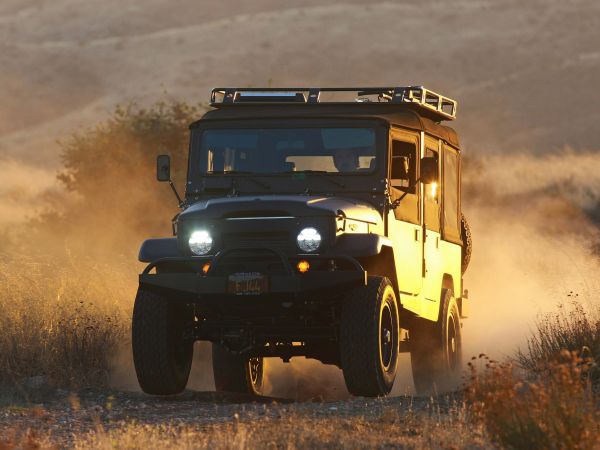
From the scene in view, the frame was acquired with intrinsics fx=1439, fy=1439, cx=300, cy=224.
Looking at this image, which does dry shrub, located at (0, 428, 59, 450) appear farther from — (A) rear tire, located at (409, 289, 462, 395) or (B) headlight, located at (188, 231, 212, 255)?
(A) rear tire, located at (409, 289, 462, 395)

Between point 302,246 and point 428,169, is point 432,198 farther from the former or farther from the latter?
point 302,246

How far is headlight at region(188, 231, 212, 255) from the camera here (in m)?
12.2

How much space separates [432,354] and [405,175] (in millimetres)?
2468

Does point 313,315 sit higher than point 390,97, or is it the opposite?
point 390,97

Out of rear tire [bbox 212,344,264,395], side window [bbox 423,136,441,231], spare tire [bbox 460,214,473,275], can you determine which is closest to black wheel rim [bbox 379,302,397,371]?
side window [bbox 423,136,441,231]

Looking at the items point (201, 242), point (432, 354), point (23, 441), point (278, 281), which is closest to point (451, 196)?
point (432, 354)

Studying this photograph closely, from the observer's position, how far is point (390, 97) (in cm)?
1469

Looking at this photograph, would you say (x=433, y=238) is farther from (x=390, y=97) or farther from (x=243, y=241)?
(x=243, y=241)

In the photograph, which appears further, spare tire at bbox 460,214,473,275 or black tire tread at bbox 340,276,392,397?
spare tire at bbox 460,214,473,275

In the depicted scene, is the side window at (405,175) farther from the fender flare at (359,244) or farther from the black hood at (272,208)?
the fender flare at (359,244)

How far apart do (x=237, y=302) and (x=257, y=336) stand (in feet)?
2.30

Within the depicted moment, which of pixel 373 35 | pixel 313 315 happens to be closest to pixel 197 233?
pixel 313 315

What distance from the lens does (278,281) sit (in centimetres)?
1165

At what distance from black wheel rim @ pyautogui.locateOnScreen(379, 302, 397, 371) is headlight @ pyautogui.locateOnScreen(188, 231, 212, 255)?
160 cm
